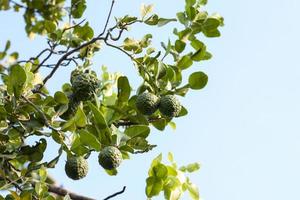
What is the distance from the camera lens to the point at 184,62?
9.05 feet

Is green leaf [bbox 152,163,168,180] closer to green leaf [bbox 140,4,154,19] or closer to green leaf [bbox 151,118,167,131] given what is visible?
green leaf [bbox 151,118,167,131]

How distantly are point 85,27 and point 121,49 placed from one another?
17.7 inches

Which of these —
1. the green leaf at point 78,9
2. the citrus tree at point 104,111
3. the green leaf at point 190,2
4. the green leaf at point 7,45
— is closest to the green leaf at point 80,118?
the citrus tree at point 104,111

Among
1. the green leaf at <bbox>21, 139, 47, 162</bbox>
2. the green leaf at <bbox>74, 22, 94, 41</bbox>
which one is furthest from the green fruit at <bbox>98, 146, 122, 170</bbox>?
the green leaf at <bbox>74, 22, 94, 41</bbox>

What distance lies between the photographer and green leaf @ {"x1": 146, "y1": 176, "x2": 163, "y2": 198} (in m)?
2.79

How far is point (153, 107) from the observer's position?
249 centimetres

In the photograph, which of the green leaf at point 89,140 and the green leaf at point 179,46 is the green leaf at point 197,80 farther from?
the green leaf at point 89,140

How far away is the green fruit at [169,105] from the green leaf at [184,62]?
0.29 meters

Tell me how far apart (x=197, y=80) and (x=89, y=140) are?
65 cm

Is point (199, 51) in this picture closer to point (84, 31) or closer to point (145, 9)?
point (145, 9)

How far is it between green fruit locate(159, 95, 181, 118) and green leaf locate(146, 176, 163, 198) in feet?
1.50

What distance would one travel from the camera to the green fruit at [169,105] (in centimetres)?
248

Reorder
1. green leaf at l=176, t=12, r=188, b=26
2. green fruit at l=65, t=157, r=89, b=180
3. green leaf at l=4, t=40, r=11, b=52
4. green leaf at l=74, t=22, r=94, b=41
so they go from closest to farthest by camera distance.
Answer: green fruit at l=65, t=157, r=89, b=180 < green leaf at l=176, t=12, r=188, b=26 < green leaf at l=74, t=22, r=94, b=41 < green leaf at l=4, t=40, r=11, b=52

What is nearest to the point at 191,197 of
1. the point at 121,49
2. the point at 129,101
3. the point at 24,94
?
the point at 129,101
